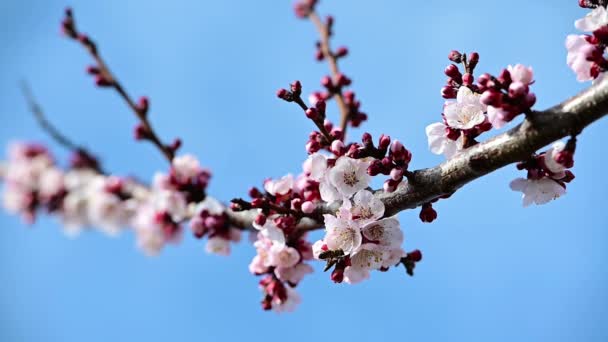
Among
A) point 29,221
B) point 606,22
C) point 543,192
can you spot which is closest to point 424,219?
point 543,192

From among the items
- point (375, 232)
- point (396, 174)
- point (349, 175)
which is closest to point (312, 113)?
point (349, 175)

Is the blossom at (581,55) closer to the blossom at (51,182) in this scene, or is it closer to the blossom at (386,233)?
the blossom at (386,233)

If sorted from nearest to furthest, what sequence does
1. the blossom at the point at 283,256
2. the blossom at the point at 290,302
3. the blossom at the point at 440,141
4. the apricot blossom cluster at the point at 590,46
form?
the apricot blossom cluster at the point at 590,46 → the blossom at the point at 440,141 → the blossom at the point at 283,256 → the blossom at the point at 290,302

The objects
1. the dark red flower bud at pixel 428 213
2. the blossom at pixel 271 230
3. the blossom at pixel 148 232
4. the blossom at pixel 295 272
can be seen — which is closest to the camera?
the dark red flower bud at pixel 428 213

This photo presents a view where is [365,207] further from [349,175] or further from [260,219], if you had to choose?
[260,219]

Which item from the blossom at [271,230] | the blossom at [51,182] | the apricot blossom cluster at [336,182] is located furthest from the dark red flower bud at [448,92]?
the blossom at [51,182]

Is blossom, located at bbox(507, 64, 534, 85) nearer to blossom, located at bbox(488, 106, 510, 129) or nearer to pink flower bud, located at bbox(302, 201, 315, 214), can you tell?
blossom, located at bbox(488, 106, 510, 129)

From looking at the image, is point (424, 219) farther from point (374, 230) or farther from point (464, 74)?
point (464, 74)
